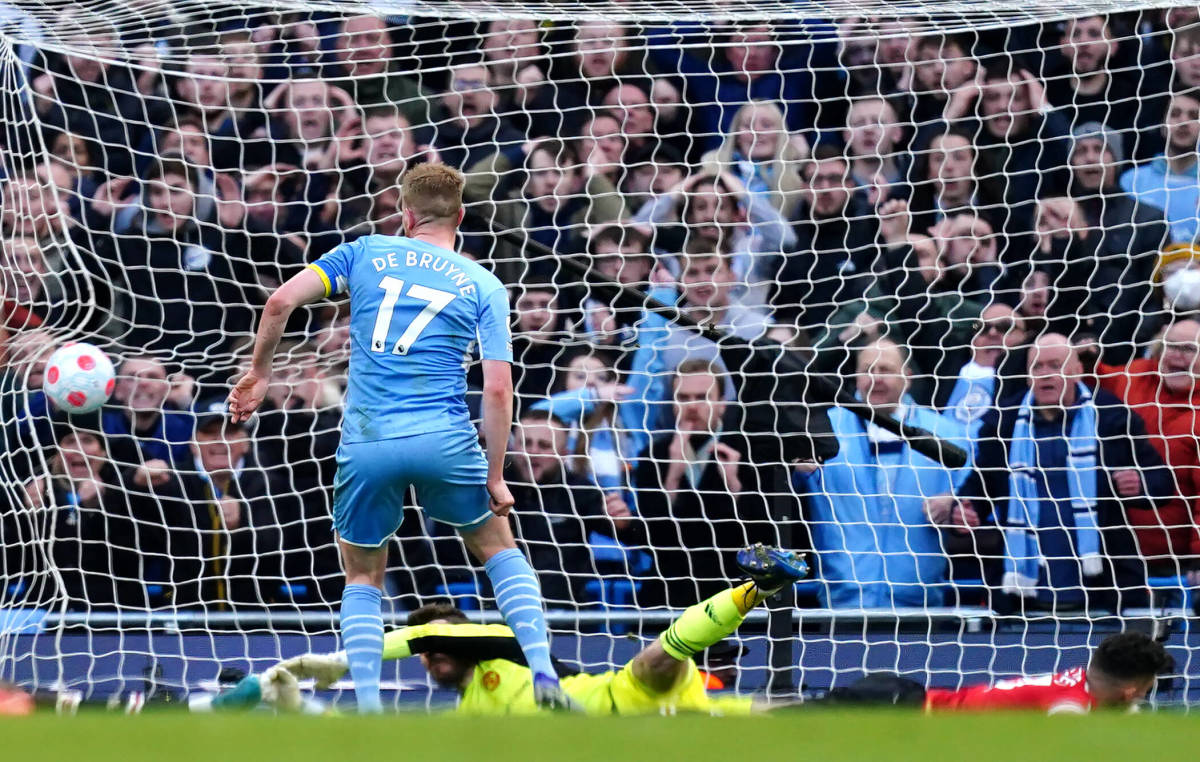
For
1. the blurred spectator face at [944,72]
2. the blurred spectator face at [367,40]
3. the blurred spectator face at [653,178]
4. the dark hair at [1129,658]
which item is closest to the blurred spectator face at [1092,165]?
the blurred spectator face at [944,72]

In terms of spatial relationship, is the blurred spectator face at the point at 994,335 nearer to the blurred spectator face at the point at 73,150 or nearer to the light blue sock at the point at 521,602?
the light blue sock at the point at 521,602

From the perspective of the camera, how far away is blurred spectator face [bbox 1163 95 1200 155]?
259 inches

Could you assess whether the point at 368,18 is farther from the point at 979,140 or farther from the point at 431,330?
the point at 431,330

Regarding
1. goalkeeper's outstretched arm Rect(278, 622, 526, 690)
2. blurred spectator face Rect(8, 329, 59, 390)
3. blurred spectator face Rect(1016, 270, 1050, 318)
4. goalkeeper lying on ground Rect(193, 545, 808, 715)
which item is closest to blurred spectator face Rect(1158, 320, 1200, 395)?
blurred spectator face Rect(1016, 270, 1050, 318)

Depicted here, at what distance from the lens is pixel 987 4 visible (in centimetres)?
627

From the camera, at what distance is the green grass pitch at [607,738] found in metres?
2.26

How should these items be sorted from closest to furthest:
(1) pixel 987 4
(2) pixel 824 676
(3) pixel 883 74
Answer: (2) pixel 824 676, (1) pixel 987 4, (3) pixel 883 74

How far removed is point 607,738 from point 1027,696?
2859 millimetres

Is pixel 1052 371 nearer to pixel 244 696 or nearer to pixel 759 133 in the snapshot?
pixel 759 133

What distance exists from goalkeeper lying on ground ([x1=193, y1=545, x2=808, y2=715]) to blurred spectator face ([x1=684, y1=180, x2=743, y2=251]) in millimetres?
2034

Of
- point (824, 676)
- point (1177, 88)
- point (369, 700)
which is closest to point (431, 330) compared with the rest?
point (369, 700)

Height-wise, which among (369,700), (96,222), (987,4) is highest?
(987,4)

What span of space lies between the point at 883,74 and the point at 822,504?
2.12 m

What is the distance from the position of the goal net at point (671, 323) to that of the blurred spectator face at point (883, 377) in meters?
0.02
